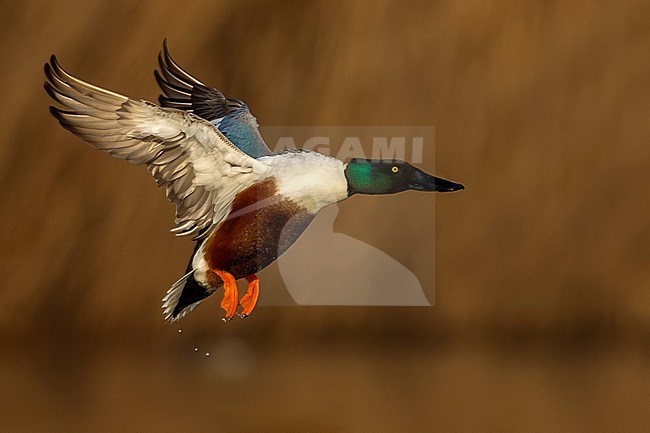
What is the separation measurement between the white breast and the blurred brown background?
0.26 meters

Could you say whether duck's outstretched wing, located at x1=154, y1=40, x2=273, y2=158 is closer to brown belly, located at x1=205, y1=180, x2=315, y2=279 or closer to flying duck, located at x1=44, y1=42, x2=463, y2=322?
flying duck, located at x1=44, y1=42, x2=463, y2=322

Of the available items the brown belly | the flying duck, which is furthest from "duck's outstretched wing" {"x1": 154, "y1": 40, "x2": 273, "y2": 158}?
the brown belly

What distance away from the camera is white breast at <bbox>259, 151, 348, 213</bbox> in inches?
42.2

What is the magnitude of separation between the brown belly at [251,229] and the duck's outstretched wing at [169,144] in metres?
0.01

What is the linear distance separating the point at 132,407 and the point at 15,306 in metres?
0.37

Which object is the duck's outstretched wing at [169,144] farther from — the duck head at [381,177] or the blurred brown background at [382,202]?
the blurred brown background at [382,202]

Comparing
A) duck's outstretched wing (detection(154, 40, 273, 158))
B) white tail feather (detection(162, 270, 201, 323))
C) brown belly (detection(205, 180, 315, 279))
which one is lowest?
white tail feather (detection(162, 270, 201, 323))

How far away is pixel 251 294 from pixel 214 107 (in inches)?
9.9

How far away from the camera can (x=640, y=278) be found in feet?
4.97

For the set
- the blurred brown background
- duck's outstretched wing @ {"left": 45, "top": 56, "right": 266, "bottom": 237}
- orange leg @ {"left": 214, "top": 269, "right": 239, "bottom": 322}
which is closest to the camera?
duck's outstretched wing @ {"left": 45, "top": 56, "right": 266, "bottom": 237}

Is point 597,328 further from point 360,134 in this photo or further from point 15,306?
point 15,306

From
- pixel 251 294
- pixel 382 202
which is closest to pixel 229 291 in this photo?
pixel 251 294

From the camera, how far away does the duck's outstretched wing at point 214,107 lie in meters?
1.18

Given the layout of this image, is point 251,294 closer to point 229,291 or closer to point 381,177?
point 229,291
